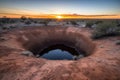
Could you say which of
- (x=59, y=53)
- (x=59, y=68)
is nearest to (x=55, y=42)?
(x=59, y=53)

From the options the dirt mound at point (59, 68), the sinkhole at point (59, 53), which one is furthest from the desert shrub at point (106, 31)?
the dirt mound at point (59, 68)

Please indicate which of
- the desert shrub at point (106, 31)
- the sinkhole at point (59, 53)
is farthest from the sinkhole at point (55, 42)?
the desert shrub at point (106, 31)

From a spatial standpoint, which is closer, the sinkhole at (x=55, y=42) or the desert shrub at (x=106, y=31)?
the desert shrub at (x=106, y=31)

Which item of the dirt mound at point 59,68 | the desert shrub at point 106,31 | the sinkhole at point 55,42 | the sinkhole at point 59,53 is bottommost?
the sinkhole at point 59,53

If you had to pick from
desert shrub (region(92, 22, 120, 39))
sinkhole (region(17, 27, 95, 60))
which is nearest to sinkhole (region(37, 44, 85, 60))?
sinkhole (region(17, 27, 95, 60))

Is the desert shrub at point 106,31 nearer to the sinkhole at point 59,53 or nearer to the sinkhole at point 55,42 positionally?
the sinkhole at point 55,42

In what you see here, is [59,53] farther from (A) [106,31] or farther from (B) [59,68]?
(B) [59,68]

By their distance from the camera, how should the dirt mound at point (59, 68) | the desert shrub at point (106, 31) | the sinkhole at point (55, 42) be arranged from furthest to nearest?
the sinkhole at point (55, 42)
the desert shrub at point (106, 31)
the dirt mound at point (59, 68)

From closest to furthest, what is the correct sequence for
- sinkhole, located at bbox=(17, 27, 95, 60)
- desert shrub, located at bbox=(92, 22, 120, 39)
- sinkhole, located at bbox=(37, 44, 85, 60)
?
sinkhole, located at bbox=(37, 44, 85, 60)
desert shrub, located at bbox=(92, 22, 120, 39)
sinkhole, located at bbox=(17, 27, 95, 60)

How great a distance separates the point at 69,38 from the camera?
84.6 feet

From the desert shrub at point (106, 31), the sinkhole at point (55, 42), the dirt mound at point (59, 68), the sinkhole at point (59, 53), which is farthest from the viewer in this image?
the sinkhole at point (55, 42)

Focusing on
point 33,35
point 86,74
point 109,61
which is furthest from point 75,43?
point 86,74

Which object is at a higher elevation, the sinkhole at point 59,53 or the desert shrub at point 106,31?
the desert shrub at point 106,31

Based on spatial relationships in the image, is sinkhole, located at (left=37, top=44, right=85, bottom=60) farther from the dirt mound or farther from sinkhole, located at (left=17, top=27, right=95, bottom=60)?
the dirt mound
